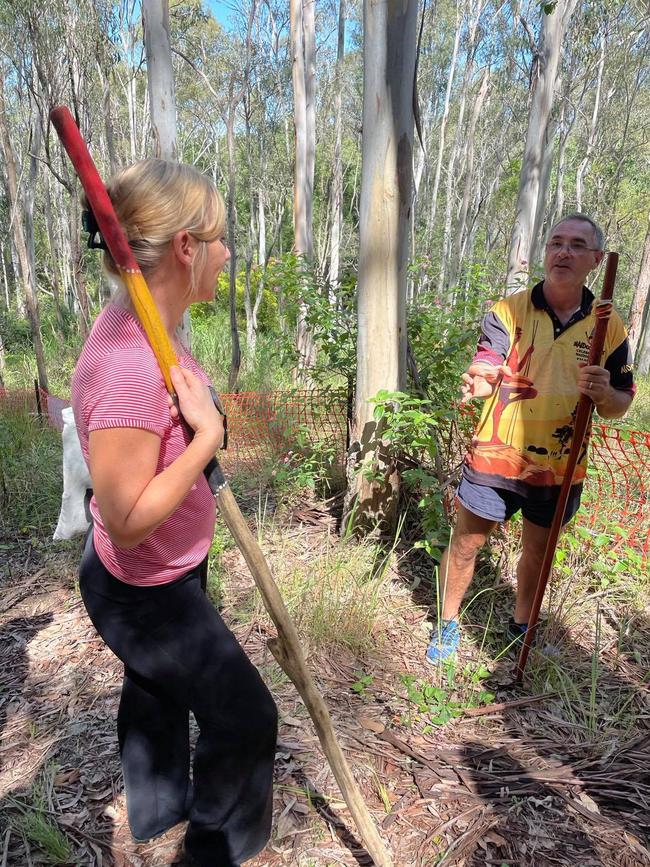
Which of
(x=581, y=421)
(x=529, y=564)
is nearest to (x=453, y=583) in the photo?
(x=529, y=564)

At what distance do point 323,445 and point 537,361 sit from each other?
1946mm

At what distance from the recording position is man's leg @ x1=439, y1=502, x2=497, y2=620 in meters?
2.48

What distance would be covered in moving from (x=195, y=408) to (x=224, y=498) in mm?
208

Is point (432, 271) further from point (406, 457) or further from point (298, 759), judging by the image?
point (298, 759)

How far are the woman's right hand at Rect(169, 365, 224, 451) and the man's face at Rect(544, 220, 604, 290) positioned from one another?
5.76 ft

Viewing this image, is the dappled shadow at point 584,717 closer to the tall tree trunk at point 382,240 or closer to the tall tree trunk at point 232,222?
the tall tree trunk at point 382,240

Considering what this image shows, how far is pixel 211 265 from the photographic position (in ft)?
4.01

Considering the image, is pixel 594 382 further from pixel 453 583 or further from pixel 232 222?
pixel 232 222

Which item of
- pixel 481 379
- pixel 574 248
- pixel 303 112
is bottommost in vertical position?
pixel 481 379

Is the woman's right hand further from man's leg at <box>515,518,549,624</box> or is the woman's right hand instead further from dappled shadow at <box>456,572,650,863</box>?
man's leg at <box>515,518,549,624</box>

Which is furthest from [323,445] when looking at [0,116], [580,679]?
[0,116]

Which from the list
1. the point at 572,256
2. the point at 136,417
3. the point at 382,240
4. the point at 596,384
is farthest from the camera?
the point at 382,240

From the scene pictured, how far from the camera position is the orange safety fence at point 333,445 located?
11.3 ft

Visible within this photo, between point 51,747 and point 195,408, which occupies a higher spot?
point 195,408
